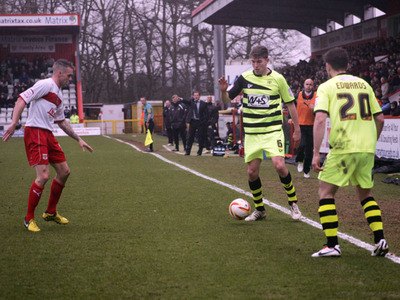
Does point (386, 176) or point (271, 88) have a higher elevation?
point (271, 88)

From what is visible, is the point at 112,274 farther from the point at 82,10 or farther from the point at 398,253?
the point at 82,10

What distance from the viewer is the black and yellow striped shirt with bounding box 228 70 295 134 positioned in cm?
882

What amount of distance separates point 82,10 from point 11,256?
55.2 m

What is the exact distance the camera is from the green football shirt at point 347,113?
6.55 meters

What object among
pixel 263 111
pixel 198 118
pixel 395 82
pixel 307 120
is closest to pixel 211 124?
pixel 198 118

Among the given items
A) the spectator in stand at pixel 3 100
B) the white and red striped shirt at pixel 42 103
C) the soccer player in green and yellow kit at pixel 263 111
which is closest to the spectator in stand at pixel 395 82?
the soccer player in green and yellow kit at pixel 263 111

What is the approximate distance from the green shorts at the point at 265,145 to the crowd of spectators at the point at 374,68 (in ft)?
31.0

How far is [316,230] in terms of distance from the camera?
816 cm

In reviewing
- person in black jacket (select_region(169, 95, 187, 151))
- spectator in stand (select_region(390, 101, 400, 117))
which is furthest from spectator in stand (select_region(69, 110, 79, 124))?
spectator in stand (select_region(390, 101, 400, 117))

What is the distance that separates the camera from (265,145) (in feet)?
28.7

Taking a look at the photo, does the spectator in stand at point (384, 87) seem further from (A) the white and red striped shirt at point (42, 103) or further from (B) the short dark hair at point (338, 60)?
(B) the short dark hair at point (338, 60)

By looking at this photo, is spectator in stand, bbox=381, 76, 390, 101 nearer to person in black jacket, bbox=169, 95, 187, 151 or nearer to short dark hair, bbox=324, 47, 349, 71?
person in black jacket, bbox=169, 95, 187, 151

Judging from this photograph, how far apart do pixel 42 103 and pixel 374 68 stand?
20.0 meters

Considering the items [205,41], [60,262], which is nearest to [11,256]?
[60,262]
